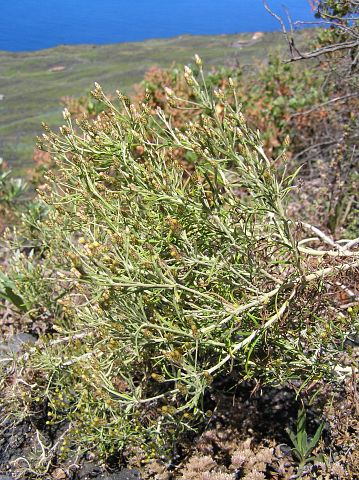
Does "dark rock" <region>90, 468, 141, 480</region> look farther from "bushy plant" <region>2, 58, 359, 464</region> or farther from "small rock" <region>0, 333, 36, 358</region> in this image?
"small rock" <region>0, 333, 36, 358</region>

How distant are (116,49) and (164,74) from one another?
30826 millimetres

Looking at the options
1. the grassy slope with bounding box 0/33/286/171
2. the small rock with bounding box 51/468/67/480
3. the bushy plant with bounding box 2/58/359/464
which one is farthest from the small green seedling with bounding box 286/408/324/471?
the grassy slope with bounding box 0/33/286/171

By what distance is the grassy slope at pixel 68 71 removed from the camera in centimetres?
1898

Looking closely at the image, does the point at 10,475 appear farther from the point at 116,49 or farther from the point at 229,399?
the point at 116,49

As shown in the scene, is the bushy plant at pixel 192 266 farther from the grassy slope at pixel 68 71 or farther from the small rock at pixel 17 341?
the grassy slope at pixel 68 71

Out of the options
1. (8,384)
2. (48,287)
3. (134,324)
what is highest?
(134,324)

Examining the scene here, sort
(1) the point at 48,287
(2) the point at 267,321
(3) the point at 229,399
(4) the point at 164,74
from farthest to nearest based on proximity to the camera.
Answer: (4) the point at 164,74
(1) the point at 48,287
(3) the point at 229,399
(2) the point at 267,321

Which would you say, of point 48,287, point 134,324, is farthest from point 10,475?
point 134,324

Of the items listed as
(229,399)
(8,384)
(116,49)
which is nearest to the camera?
(229,399)

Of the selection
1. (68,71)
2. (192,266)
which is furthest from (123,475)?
(68,71)

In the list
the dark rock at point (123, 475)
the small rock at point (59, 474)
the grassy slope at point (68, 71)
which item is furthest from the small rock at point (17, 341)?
the grassy slope at point (68, 71)

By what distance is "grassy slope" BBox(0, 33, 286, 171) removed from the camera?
19.0m

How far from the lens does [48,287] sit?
3994 mm

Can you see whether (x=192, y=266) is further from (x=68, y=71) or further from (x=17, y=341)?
(x=68, y=71)
